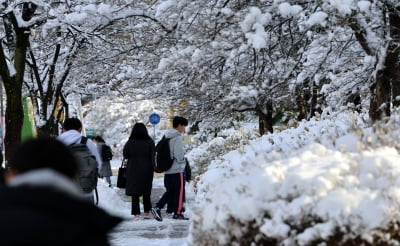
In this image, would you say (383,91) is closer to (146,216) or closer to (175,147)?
(175,147)

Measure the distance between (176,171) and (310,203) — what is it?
19.9 feet

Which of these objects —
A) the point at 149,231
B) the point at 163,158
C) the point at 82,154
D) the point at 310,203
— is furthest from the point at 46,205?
the point at 163,158

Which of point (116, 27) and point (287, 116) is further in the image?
point (287, 116)

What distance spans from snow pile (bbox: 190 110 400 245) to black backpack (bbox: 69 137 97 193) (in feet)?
9.47

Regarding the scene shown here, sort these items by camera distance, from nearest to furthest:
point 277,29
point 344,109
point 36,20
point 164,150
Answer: point 277,29
point 164,150
point 344,109
point 36,20

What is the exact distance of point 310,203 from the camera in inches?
147

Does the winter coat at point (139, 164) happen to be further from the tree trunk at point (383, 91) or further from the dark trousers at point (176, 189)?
the tree trunk at point (383, 91)

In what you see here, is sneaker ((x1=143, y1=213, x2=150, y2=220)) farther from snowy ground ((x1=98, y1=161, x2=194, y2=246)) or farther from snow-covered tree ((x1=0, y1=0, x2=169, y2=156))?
snow-covered tree ((x1=0, y1=0, x2=169, y2=156))

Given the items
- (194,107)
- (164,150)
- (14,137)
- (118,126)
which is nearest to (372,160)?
(164,150)

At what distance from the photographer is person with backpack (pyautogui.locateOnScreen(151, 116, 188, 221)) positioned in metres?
9.62

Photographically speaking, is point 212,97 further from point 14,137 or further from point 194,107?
point 14,137

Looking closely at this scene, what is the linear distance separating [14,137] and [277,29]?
18.4ft

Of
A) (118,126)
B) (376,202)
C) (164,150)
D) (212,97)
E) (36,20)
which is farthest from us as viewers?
(118,126)

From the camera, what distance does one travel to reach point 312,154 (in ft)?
14.8
